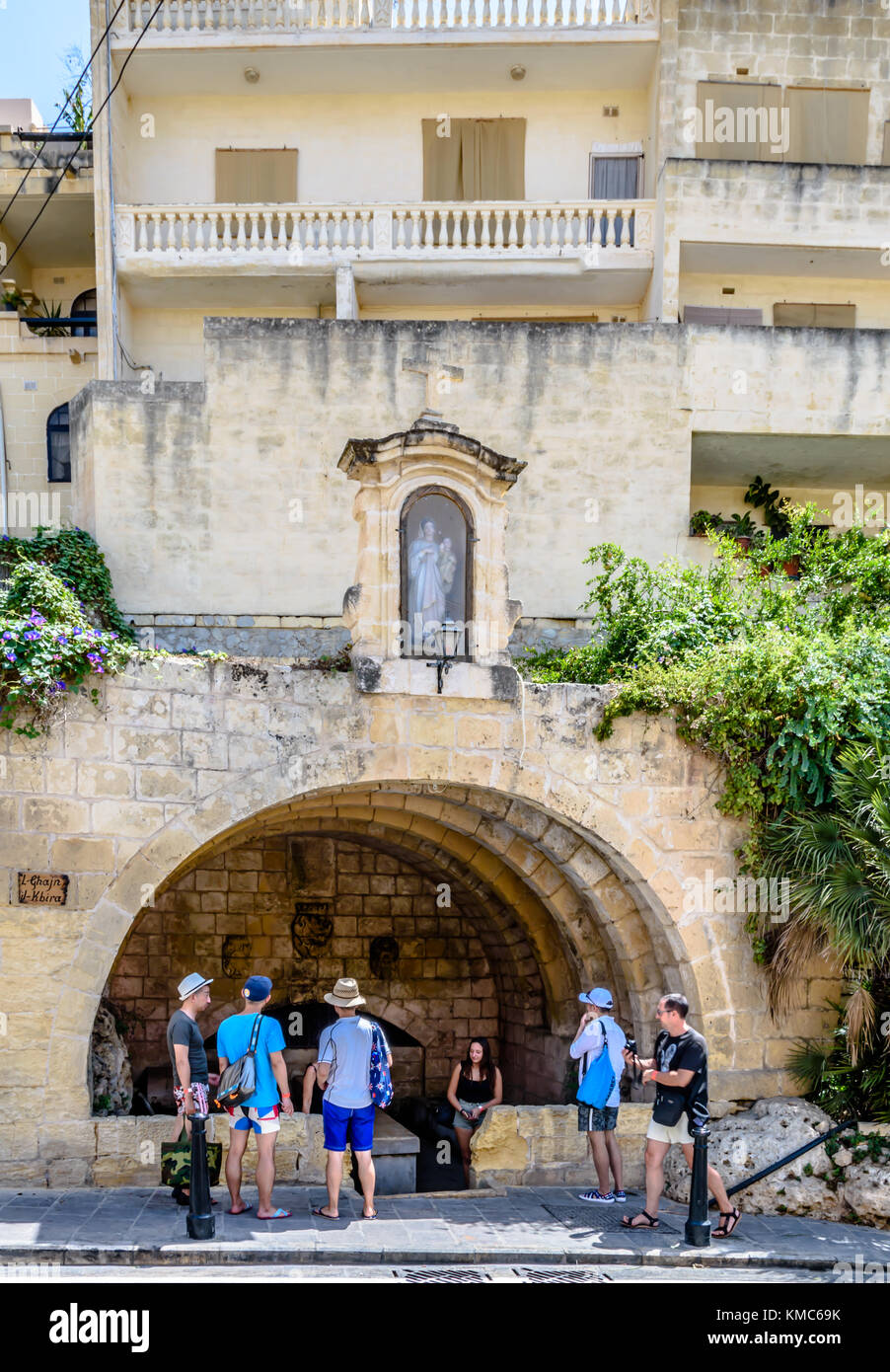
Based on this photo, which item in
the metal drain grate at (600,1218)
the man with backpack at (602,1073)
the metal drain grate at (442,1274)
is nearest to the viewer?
the metal drain grate at (442,1274)

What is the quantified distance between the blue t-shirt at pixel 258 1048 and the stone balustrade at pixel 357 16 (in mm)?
13819

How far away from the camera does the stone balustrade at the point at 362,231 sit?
1755cm

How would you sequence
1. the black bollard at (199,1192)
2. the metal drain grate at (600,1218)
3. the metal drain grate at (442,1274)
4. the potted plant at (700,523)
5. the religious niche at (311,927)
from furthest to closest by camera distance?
1. the potted plant at (700,523)
2. the religious niche at (311,927)
3. the metal drain grate at (600,1218)
4. the black bollard at (199,1192)
5. the metal drain grate at (442,1274)

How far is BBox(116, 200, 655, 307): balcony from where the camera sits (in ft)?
57.6

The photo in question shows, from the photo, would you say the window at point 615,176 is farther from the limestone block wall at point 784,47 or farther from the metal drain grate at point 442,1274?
the metal drain grate at point 442,1274

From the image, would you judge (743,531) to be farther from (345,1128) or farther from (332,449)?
(345,1128)

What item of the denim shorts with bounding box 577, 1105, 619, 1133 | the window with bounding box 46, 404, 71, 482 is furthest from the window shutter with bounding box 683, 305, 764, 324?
the denim shorts with bounding box 577, 1105, 619, 1133

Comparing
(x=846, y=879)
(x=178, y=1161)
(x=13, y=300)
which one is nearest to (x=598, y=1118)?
(x=846, y=879)

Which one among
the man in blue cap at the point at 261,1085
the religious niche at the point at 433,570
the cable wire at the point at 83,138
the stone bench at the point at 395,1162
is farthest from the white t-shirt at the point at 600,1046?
the cable wire at the point at 83,138

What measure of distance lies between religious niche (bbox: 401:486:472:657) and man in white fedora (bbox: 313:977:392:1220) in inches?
116

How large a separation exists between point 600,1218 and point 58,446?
41.8ft

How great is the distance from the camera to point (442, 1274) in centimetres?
787

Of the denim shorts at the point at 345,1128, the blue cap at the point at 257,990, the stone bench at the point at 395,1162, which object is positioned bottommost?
the stone bench at the point at 395,1162

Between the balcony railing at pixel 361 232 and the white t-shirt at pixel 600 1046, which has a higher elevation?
the balcony railing at pixel 361 232
